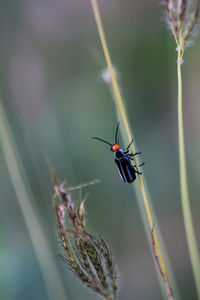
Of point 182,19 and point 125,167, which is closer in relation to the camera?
point 182,19

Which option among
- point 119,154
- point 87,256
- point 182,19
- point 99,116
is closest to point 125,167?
point 119,154

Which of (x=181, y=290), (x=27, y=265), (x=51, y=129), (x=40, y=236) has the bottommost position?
(x=181, y=290)

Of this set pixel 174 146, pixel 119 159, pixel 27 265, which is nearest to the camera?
pixel 119 159

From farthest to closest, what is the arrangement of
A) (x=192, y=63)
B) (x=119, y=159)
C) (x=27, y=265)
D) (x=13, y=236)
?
1. (x=192, y=63)
2. (x=13, y=236)
3. (x=27, y=265)
4. (x=119, y=159)

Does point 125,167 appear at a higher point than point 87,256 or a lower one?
higher

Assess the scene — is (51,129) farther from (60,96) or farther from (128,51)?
(128,51)

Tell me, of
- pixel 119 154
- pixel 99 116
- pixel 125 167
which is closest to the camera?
pixel 125 167

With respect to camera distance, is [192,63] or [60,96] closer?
[192,63]

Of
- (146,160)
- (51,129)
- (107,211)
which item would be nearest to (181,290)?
(107,211)

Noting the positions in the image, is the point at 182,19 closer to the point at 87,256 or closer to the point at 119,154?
the point at 87,256

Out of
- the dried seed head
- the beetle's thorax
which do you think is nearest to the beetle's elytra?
the beetle's thorax
